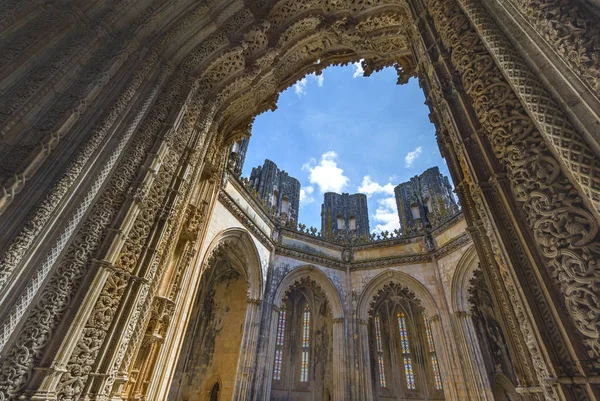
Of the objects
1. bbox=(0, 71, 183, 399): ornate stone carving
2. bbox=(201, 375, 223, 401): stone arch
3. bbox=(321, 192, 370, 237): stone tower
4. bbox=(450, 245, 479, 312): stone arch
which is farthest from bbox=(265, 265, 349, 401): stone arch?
bbox=(0, 71, 183, 399): ornate stone carving

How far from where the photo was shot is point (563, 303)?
1.37m

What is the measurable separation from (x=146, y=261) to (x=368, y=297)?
10.9m

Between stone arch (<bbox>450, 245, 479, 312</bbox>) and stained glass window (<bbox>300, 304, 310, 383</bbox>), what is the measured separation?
749 cm

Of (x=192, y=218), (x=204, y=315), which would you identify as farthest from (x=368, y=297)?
(x=192, y=218)

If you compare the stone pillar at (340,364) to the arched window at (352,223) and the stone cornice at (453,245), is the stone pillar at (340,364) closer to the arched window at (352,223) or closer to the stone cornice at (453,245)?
→ the stone cornice at (453,245)

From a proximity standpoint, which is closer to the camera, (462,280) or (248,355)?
(248,355)

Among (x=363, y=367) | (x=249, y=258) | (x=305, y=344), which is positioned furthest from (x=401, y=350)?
(x=249, y=258)

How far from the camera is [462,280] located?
10.1 m

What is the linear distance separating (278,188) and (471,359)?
1401 centimetres

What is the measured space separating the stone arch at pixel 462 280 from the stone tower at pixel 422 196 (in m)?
6.98

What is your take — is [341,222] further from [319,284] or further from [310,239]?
[319,284]

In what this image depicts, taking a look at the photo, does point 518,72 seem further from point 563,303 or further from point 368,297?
point 368,297

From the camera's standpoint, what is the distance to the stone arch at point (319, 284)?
1135cm

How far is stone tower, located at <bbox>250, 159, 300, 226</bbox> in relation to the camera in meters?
18.1
